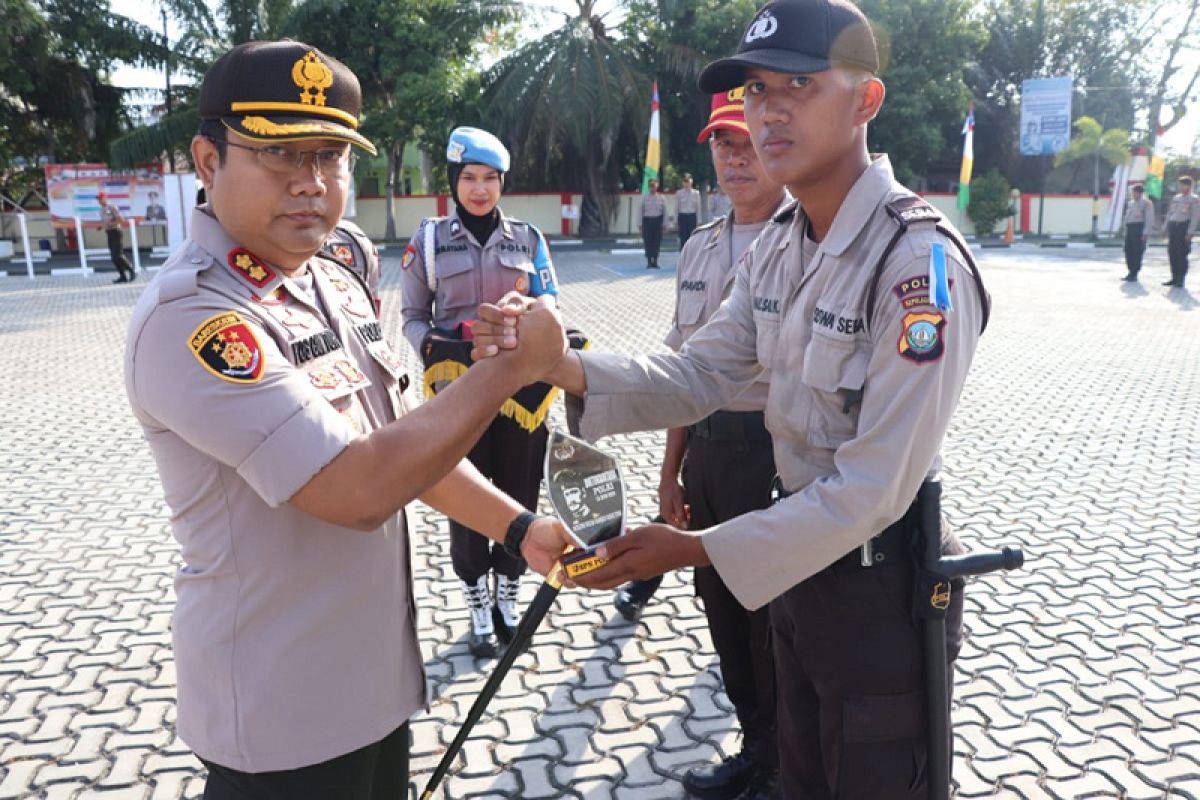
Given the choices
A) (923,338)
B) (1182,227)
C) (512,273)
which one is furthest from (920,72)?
(923,338)

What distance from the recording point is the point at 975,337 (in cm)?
190

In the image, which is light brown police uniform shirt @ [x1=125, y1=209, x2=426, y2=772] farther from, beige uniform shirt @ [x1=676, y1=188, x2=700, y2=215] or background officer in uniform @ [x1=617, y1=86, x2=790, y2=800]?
beige uniform shirt @ [x1=676, y1=188, x2=700, y2=215]

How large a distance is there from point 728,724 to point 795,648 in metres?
1.41

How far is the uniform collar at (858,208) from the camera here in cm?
199

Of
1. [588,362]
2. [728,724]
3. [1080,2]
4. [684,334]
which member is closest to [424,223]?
[684,334]

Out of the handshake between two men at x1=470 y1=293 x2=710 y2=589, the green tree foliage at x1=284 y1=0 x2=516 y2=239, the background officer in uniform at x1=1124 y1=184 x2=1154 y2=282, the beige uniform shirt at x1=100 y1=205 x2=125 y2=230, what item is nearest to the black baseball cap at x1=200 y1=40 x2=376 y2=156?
the handshake between two men at x1=470 y1=293 x2=710 y2=589

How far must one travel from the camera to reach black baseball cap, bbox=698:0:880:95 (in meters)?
1.95

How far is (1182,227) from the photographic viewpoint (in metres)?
15.9

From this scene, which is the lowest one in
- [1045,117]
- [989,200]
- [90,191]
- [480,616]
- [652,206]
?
[480,616]

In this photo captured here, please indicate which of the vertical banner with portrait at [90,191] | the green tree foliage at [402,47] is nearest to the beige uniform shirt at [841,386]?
the vertical banner with portrait at [90,191]

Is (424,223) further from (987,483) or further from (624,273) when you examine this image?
(624,273)

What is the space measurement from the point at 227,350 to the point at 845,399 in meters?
1.24

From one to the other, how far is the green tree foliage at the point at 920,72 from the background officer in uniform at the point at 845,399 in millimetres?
29303

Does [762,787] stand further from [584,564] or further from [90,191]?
[90,191]
